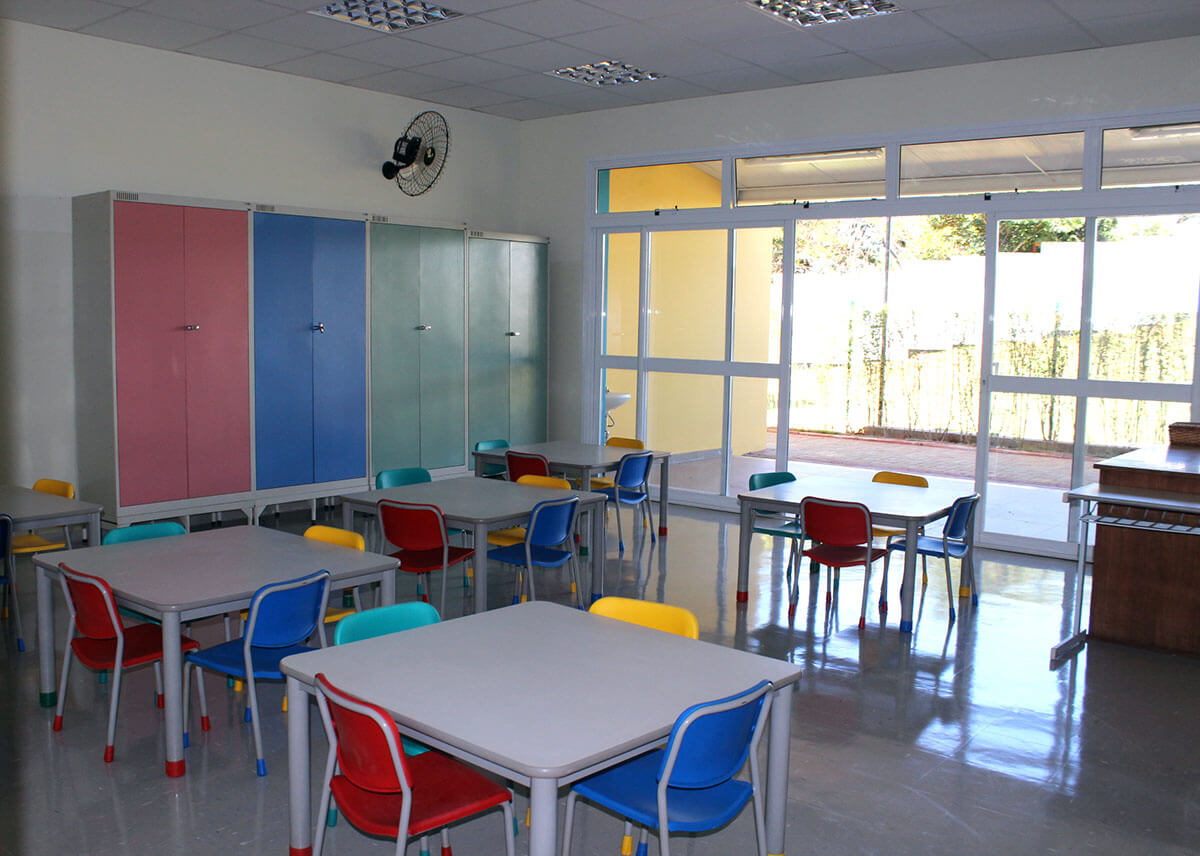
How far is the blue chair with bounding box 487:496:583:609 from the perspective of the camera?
16.4 ft

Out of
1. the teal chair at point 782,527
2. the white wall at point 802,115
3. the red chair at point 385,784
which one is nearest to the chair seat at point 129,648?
the red chair at point 385,784

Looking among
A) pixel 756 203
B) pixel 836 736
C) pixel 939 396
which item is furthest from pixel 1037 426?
pixel 939 396

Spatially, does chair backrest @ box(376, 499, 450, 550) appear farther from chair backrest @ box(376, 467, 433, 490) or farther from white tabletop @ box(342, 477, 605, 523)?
chair backrest @ box(376, 467, 433, 490)

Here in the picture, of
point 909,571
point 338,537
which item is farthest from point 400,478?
point 909,571

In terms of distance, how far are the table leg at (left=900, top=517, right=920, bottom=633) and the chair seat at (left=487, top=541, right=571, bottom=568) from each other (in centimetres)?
179

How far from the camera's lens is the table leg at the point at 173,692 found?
11.0ft

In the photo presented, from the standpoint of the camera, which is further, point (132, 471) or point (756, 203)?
point (756, 203)

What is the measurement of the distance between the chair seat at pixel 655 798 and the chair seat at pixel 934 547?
3163 millimetres

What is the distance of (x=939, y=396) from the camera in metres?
12.7

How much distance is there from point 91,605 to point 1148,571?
4937 mm

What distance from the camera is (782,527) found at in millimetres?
5922

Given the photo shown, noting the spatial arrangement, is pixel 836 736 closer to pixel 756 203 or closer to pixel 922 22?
pixel 922 22

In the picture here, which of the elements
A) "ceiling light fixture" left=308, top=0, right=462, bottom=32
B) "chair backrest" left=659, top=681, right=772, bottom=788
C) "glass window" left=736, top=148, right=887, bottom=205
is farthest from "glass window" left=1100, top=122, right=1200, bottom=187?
"chair backrest" left=659, top=681, right=772, bottom=788

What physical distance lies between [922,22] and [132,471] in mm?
6004
